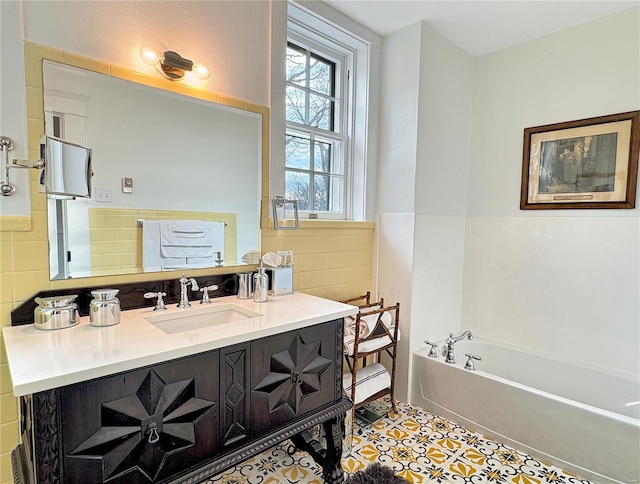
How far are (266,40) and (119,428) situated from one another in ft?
6.24

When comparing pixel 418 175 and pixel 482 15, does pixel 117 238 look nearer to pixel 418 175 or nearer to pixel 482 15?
pixel 418 175

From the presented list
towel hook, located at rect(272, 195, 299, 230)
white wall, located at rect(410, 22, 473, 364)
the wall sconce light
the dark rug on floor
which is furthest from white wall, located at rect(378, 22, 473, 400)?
the wall sconce light

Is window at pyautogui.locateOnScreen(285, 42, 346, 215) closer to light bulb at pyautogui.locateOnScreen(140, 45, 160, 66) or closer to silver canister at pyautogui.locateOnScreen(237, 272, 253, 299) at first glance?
silver canister at pyautogui.locateOnScreen(237, 272, 253, 299)

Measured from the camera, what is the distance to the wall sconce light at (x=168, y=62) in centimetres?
156

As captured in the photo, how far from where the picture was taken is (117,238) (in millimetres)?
→ 1510

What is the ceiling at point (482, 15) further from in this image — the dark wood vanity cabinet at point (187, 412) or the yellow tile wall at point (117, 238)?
the dark wood vanity cabinet at point (187, 412)

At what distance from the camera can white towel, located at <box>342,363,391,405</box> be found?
6.82 feet

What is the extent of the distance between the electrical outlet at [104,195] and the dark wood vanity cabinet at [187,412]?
76 cm

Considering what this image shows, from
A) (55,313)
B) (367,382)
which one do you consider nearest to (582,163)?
(367,382)

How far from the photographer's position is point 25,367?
92 centimetres

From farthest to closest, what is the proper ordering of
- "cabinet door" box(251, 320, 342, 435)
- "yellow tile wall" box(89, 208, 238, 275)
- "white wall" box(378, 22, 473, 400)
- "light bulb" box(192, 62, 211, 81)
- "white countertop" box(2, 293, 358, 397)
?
"white wall" box(378, 22, 473, 400) < "light bulb" box(192, 62, 211, 81) < "yellow tile wall" box(89, 208, 238, 275) < "cabinet door" box(251, 320, 342, 435) < "white countertop" box(2, 293, 358, 397)

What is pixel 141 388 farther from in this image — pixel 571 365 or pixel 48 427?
pixel 571 365

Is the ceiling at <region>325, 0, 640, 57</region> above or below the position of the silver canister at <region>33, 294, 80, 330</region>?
above

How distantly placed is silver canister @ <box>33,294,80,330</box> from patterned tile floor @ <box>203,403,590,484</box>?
40.5 inches
